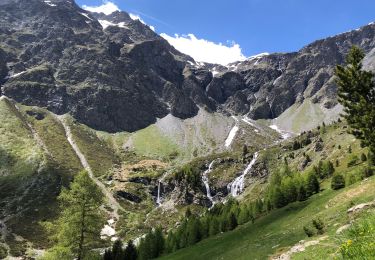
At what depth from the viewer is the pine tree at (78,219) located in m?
47.7

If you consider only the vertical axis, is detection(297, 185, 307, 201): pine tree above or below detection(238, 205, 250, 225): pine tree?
above

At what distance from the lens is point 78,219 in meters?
48.1

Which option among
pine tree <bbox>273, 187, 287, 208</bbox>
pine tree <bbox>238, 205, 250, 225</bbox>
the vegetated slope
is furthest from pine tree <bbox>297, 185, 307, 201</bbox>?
pine tree <bbox>238, 205, 250, 225</bbox>

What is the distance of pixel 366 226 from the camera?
12.8 m

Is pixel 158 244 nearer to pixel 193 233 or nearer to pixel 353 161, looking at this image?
pixel 193 233

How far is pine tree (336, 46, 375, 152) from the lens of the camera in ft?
152

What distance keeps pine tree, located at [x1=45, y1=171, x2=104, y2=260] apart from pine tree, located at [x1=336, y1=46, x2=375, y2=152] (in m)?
30.5

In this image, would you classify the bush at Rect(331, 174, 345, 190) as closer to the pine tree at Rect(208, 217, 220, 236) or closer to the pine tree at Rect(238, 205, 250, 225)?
the pine tree at Rect(238, 205, 250, 225)

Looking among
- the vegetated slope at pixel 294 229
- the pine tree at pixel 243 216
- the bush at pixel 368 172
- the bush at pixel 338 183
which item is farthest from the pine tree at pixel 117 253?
the bush at pixel 368 172

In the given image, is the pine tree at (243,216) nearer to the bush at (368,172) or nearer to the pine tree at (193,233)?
the pine tree at (193,233)

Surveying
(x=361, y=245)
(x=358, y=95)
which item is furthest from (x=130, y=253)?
(x=361, y=245)

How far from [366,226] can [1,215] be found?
203978 millimetres

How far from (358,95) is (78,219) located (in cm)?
3475

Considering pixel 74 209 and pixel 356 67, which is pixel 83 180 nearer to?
pixel 74 209
